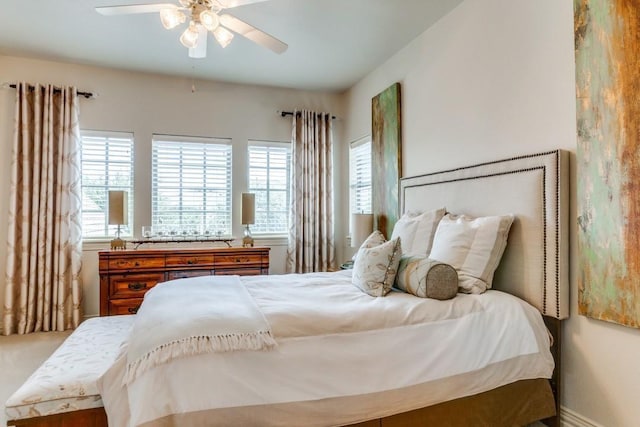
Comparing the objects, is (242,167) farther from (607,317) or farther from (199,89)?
(607,317)

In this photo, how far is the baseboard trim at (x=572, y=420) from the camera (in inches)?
77.5

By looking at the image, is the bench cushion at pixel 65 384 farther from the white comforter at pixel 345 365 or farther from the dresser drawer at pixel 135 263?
the dresser drawer at pixel 135 263

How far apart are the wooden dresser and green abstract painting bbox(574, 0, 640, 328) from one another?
3.03 metres

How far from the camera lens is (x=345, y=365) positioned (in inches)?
63.9

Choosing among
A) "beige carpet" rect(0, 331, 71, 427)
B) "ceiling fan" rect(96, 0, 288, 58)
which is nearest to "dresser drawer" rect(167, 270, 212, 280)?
"beige carpet" rect(0, 331, 71, 427)

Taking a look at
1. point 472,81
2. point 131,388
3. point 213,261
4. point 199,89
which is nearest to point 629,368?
point 472,81

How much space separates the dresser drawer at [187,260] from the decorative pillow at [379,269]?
2.12 meters

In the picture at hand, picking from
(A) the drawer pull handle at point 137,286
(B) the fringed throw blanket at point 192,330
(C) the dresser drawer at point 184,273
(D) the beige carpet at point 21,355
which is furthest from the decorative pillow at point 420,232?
(D) the beige carpet at point 21,355

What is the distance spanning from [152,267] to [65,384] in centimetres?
219

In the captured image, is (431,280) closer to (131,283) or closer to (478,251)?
(478,251)

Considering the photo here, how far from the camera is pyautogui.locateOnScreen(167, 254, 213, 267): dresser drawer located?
3827mm

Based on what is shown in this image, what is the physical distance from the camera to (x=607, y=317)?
A: 1837 mm

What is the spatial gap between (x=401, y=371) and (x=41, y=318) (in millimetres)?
3897

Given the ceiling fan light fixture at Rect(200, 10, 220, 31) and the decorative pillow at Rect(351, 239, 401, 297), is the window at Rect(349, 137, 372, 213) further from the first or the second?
the ceiling fan light fixture at Rect(200, 10, 220, 31)
